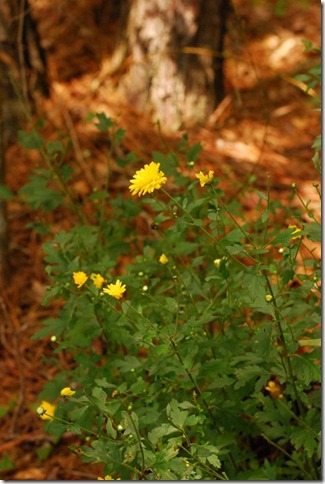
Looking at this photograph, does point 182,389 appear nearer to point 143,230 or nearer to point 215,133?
point 143,230

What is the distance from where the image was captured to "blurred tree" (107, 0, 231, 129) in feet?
10.6

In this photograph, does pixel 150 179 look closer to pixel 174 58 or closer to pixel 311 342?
pixel 311 342

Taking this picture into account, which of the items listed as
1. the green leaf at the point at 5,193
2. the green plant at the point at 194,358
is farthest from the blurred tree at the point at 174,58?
the green plant at the point at 194,358

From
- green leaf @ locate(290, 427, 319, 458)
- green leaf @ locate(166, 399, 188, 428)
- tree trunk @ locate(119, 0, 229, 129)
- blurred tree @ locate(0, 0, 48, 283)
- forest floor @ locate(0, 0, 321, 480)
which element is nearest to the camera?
green leaf @ locate(166, 399, 188, 428)

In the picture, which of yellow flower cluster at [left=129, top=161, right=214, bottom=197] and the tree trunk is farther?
the tree trunk

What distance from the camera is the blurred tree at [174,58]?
3.22 metres

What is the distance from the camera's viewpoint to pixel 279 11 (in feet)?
13.3

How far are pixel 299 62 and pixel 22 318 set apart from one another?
2102 millimetres

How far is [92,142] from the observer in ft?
10.5

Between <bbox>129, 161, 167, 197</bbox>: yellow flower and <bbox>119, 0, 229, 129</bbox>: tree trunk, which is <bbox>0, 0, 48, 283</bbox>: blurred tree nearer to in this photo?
<bbox>119, 0, 229, 129</bbox>: tree trunk

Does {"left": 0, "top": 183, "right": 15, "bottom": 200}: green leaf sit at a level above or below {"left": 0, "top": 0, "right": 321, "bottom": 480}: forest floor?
above

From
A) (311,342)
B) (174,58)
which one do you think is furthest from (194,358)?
(174,58)

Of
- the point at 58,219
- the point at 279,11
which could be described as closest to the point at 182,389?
the point at 58,219

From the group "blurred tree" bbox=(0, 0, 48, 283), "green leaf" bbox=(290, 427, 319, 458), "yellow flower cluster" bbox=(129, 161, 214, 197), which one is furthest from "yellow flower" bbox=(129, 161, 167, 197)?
"blurred tree" bbox=(0, 0, 48, 283)
